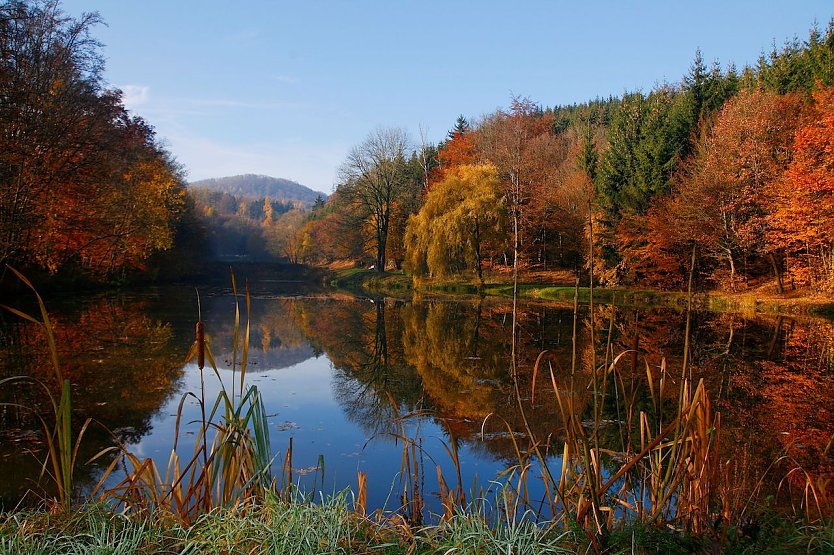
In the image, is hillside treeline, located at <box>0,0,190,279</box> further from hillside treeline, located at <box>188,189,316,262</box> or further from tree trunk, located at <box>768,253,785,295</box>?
hillside treeline, located at <box>188,189,316,262</box>

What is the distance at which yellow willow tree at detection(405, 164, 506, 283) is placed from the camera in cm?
2912

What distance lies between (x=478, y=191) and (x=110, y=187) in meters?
17.5

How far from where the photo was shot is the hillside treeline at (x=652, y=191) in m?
21.7

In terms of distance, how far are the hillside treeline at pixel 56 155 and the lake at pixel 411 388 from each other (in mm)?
3031

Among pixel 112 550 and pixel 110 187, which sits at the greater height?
pixel 110 187

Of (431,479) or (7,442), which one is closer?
(431,479)

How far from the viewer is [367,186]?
41.0 metres

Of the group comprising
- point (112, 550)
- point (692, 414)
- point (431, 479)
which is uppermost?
point (692, 414)

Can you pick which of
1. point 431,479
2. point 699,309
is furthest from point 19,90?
point 699,309

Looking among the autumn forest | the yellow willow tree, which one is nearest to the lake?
the autumn forest

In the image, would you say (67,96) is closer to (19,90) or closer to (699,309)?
(19,90)

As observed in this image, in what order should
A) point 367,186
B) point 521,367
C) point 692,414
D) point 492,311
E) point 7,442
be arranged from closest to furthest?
point 692,414
point 7,442
point 521,367
point 492,311
point 367,186

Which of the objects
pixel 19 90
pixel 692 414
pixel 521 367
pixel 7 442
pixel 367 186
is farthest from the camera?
pixel 367 186

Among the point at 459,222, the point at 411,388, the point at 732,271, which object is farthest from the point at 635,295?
the point at 411,388
